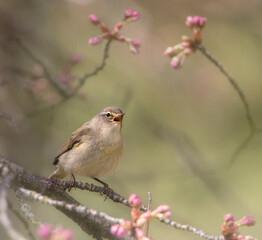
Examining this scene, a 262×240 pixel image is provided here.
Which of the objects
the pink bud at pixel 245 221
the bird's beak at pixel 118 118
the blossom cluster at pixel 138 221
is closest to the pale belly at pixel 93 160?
the bird's beak at pixel 118 118

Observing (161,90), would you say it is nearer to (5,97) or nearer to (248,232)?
(248,232)

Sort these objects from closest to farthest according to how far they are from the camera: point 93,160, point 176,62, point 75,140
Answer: point 176,62, point 93,160, point 75,140

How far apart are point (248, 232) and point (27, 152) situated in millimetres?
3115

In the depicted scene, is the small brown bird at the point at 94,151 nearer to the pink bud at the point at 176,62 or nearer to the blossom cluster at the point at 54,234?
the pink bud at the point at 176,62

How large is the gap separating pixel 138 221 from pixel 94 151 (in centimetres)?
171

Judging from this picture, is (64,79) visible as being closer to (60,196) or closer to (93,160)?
(93,160)

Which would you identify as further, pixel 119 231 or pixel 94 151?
pixel 94 151

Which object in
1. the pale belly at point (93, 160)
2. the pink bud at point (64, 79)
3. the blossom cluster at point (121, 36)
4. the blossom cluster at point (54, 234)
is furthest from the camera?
the pink bud at point (64, 79)

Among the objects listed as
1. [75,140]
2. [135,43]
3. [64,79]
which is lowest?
[75,140]

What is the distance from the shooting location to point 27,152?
565 centimetres

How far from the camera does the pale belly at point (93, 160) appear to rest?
3.74 metres

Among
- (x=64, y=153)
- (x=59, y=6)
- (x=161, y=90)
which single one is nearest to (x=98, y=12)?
(x=59, y=6)

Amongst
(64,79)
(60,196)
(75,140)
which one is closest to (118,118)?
(75,140)

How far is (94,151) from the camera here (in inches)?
149
